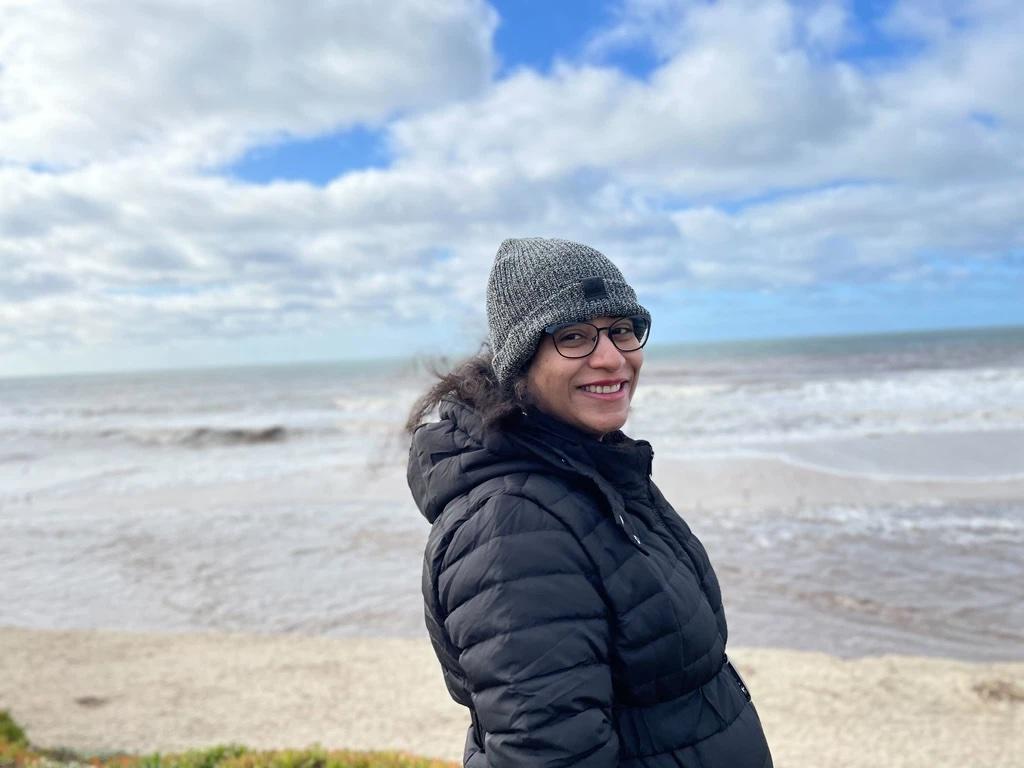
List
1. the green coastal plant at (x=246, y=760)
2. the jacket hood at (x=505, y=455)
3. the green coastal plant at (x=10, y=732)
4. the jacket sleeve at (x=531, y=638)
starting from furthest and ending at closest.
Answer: the green coastal plant at (x=10, y=732), the green coastal plant at (x=246, y=760), the jacket hood at (x=505, y=455), the jacket sleeve at (x=531, y=638)

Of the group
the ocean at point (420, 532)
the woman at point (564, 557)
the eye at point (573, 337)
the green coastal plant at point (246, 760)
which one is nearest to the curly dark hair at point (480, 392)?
the woman at point (564, 557)

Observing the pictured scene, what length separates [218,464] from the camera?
68.3 ft

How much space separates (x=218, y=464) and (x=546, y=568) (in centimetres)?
2101

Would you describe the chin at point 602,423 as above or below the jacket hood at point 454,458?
above

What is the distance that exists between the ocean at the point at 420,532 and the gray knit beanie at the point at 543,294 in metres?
0.72

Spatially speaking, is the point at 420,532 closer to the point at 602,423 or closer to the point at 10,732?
the point at 10,732

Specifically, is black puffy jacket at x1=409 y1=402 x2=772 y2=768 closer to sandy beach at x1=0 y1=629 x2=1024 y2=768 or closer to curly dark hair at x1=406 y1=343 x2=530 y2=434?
curly dark hair at x1=406 y1=343 x2=530 y2=434

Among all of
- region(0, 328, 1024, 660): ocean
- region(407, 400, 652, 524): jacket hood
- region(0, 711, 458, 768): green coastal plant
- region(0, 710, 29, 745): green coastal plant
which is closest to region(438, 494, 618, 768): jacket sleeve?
region(407, 400, 652, 524): jacket hood

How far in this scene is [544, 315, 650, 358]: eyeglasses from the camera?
1739 millimetres

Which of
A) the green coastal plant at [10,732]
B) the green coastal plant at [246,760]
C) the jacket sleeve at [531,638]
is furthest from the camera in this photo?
the green coastal plant at [10,732]

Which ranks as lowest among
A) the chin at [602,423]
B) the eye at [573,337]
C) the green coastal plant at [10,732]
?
the green coastal plant at [10,732]

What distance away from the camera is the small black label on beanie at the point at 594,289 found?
5.65 ft

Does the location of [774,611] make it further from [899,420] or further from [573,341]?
[899,420]

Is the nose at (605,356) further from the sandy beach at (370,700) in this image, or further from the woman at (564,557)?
the sandy beach at (370,700)
